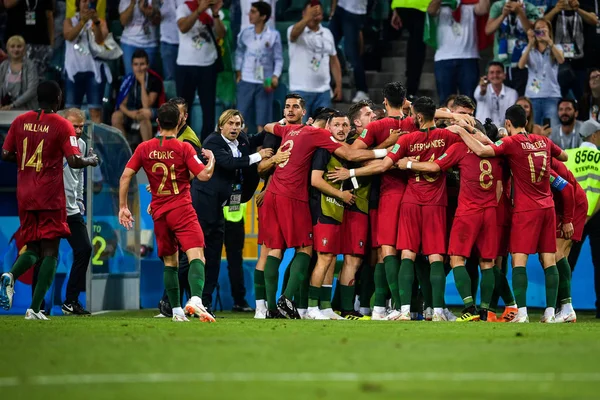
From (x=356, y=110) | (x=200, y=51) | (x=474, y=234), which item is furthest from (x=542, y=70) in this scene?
(x=474, y=234)

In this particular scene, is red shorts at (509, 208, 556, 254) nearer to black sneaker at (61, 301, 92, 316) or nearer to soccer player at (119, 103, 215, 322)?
soccer player at (119, 103, 215, 322)

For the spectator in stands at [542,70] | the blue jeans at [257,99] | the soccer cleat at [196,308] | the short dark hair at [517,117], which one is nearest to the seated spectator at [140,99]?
the blue jeans at [257,99]

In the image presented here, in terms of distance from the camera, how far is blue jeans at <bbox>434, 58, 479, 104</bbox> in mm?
16828

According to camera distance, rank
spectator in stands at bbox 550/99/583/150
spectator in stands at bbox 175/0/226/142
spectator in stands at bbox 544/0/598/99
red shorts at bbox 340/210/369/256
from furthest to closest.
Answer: spectator in stands at bbox 175/0/226/142 < spectator in stands at bbox 544/0/598/99 < spectator in stands at bbox 550/99/583/150 < red shorts at bbox 340/210/369/256

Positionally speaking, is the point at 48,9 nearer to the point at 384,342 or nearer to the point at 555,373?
the point at 384,342

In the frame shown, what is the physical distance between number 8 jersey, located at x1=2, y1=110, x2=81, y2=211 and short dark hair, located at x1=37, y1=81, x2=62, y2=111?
94mm

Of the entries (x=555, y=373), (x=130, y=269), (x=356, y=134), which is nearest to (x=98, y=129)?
(x=130, y=269)

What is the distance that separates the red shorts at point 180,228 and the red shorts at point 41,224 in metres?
0.99

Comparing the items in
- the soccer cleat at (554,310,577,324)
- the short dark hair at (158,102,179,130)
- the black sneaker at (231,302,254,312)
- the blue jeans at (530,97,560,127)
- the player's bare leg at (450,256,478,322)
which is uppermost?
the short dark hair at (158,102,179,130)

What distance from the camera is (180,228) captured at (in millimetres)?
10719

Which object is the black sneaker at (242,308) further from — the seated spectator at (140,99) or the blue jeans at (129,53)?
the blue jeans at (129,53)

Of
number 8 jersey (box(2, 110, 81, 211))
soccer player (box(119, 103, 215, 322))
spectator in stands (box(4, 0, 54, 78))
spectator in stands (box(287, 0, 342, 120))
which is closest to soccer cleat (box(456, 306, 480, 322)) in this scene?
soccer player (box(119, 103, 215, 322))

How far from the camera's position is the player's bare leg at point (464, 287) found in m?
11.6

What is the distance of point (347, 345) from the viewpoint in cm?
776
